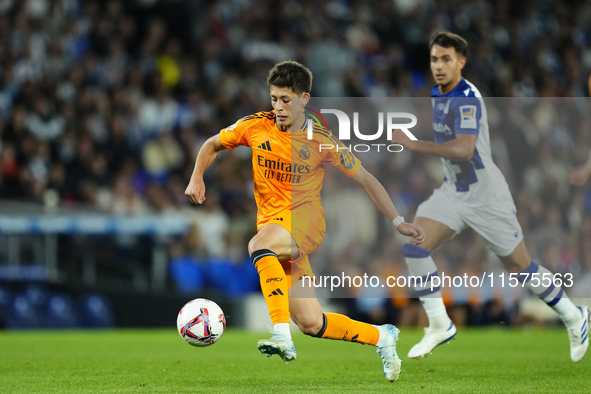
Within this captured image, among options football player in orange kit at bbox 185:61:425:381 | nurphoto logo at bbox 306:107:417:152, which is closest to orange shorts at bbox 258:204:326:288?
football player in orange kit at bbox 185:61:425:381

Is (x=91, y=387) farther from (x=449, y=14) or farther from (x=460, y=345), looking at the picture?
(x=449, y=14)

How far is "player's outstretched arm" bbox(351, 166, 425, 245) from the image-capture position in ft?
19.4

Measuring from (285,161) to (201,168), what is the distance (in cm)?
62

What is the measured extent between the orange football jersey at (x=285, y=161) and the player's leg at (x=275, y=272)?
10.0 inches

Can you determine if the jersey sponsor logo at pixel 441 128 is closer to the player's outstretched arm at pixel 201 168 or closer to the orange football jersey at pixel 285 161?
the orange football jersey at pixel 285 161

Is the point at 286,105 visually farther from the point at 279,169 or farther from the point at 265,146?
the point at 279,169

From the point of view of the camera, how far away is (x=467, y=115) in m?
6.94

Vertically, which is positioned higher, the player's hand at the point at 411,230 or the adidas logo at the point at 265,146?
the adidas logo at the point at 265,146

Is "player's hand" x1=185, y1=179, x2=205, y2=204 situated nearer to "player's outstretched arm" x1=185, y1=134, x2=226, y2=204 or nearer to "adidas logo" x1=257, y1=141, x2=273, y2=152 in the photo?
"player's outstretched arm" x1=185, y1=134, x2=226, y2=204

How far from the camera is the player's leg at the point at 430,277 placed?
714cm

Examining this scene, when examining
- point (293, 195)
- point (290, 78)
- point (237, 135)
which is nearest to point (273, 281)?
point (293, 195)

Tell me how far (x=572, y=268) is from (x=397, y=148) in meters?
2.75

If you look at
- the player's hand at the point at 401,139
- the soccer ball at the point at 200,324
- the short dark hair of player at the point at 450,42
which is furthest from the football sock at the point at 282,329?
the short dark hair of player at the point at 450,42

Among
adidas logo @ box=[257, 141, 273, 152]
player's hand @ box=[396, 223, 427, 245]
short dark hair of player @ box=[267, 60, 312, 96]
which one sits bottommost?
player's hand @ box=[396, 223, 427, 245]
